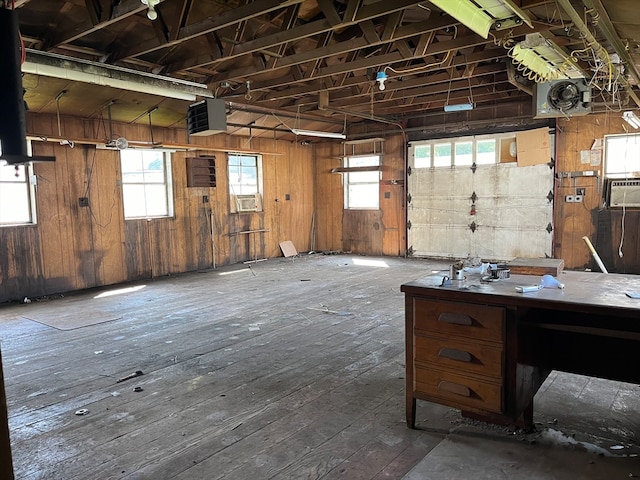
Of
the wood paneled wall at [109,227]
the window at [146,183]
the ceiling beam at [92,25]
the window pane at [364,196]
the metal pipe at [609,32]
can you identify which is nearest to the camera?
the metal pipe at [609,32]

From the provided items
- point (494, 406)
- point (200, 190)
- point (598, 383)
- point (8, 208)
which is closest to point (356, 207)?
point (200, 190)

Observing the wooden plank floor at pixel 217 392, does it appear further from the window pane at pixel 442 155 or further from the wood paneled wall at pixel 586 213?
the window pane at pixel 442 155

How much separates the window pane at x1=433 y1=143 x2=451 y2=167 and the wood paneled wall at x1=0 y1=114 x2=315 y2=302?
128 inches

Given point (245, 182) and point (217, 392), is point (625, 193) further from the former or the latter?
point (217, 392)

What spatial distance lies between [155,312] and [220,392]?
2.51m

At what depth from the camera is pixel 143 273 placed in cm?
737

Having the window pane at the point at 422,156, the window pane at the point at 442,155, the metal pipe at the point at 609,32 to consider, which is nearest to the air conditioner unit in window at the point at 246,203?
the window pane at the point at 422,156

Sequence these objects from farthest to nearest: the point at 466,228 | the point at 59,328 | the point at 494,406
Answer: the point at 466,228 < the point at 59,328 < the point at 494,406

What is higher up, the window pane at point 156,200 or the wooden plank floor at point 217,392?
the window pane at point 156,200

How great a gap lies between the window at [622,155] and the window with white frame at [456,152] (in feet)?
5.68

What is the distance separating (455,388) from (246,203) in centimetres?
709

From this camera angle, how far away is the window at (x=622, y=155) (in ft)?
22.6

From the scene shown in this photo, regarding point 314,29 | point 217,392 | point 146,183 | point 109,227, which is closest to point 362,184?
point 146,183

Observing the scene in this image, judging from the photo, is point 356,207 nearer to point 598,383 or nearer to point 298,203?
point 298,203
